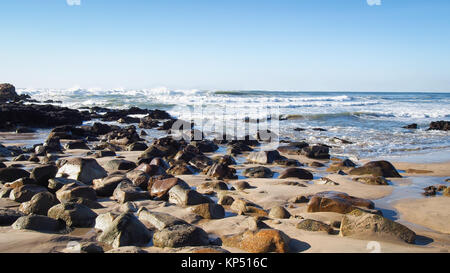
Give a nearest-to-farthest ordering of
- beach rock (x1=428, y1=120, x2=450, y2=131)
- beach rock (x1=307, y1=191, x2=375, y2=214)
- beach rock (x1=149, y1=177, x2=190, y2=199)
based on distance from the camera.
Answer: beach rock (x1=307, y1=191, x2=375, y2=214) < beach rock (x1=149, y1=177, x2=190, y2=199) < beach rock (x1=428, y1=120, x2=450, y2=131)

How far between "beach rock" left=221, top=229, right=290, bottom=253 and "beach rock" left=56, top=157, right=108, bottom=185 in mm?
3457

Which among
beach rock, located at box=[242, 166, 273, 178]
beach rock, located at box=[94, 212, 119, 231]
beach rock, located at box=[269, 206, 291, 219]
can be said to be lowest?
beach rock, located at box=[242, 166, 273, 178]

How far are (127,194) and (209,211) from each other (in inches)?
53.8

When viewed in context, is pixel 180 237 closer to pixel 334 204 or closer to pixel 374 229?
pixel 374 229

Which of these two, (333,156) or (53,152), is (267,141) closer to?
(333,156)

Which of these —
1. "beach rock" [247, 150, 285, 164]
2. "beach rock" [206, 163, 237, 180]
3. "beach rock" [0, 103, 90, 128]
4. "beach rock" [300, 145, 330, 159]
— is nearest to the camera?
"beach rock" [206, 163, 237, 180]

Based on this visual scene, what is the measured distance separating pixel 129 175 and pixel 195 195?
170 centimetres

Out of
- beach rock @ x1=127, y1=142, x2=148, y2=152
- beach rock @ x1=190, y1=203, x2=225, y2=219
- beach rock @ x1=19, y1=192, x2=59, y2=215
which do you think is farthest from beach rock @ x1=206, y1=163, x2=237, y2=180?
beach rock @ x1=127, y1=142, x2=148, y2=152

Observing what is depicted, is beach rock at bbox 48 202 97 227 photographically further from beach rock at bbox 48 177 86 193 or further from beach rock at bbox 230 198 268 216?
beach rock at bbox 230 198 268 216

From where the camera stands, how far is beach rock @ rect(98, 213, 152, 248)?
319 centimetres

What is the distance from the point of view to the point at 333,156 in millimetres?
9500

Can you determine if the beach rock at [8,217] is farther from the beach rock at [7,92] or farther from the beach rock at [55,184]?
the beach rock at [7,92]

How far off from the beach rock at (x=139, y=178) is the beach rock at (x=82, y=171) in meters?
0.61
